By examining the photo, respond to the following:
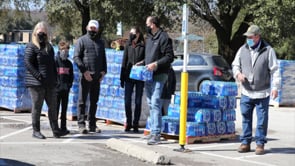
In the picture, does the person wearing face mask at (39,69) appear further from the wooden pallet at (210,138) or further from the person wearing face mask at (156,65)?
the wooden pallet at (210,138)

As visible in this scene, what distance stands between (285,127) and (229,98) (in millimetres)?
3370

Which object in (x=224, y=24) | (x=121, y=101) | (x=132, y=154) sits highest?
(x=224, y=24)

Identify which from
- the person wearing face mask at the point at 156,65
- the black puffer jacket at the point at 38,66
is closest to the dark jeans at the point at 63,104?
the black puffer jacket at the point at 38,66

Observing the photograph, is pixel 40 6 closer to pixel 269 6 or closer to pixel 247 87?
pixel 269 6

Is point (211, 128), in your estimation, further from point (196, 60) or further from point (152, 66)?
point (196, 60)

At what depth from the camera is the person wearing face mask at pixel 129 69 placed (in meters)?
10.5

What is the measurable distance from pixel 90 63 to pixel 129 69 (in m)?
0.86

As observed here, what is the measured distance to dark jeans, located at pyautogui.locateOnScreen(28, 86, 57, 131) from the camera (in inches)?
369

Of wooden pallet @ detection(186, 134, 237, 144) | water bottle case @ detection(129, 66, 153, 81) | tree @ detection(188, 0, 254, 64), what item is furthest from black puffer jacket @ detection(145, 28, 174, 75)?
tree @ detection(188, 0, 254, 64)

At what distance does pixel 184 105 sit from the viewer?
8.69 metres

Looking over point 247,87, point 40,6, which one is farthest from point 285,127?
point 40,6

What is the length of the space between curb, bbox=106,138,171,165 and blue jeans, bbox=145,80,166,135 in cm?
82

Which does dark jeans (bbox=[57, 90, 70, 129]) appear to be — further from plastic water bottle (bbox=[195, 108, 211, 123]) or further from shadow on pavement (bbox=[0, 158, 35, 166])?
shadow on pavement (bbox=[0, 158, 35, 166])

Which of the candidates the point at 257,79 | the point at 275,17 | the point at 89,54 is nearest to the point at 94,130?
the point at 89,54
